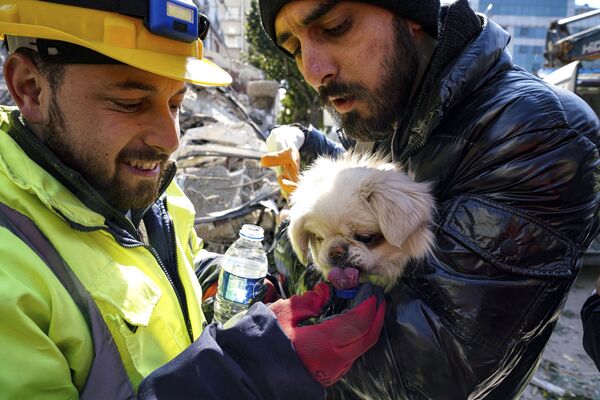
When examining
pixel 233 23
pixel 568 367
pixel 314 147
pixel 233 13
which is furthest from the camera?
pixel 233 23

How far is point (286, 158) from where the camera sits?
3408 mm

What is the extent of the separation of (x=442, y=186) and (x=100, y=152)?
4.81 feet

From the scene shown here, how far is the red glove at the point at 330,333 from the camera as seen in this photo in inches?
57.6

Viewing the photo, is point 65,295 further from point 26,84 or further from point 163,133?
point 26,84

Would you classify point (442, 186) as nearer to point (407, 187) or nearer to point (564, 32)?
point (407, 187)

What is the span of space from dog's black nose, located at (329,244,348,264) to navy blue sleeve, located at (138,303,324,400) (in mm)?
689

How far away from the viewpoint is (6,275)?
1.15 metres

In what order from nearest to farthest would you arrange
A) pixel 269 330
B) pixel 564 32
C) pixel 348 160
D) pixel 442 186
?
pixel 269 330 < pixel 442 186 < pixel 348 160 < pixel 564 32

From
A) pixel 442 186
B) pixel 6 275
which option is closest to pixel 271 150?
pixel 442 186

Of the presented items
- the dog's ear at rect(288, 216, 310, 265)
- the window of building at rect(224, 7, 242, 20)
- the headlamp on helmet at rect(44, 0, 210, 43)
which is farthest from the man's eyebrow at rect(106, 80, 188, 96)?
the window of building at rect(224, 7, 242, 20)

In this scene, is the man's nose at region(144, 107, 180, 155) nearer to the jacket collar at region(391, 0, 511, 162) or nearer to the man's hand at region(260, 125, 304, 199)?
the jacket collar at region(391, 0, 511, 162)

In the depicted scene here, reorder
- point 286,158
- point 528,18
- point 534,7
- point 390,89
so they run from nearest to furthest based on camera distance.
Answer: point 390,89
point 286,158
point 528,18
point 534,7

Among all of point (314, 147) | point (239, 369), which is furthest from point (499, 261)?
point (314, 147)

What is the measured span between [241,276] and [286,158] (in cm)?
154
